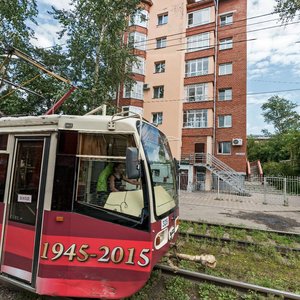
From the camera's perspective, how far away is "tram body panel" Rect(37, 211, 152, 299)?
3.23m

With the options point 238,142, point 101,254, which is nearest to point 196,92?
point 238,142

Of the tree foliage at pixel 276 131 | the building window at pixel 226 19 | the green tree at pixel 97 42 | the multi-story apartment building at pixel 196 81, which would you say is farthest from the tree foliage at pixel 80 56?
the tree foliage at pixel 276 131

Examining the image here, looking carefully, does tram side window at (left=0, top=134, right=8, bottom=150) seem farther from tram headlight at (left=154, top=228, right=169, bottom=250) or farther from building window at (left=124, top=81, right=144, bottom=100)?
building window at (left=124, top=81, right=144, bottom=100)

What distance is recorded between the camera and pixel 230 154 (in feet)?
80.5

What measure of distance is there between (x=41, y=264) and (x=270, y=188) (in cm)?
1665

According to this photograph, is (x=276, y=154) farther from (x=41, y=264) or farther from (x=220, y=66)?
(x=41, y=264)

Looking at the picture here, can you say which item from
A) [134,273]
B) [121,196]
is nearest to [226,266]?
[134,273]

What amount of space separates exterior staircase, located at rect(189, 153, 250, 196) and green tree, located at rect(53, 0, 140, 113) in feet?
38.1

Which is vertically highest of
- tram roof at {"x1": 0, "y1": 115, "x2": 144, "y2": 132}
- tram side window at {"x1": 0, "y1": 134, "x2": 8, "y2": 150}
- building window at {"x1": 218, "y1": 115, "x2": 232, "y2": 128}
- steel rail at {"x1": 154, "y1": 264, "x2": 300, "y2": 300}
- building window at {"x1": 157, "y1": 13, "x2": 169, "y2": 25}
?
Result: building window at {"x1": 157, "y1": 13, "x2": 169, "y2": 25}

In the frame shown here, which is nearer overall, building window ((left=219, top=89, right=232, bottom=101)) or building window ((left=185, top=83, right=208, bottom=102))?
building window ((left=219, top=89, right=232, bottom=101))

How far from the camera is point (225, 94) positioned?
84.2ft

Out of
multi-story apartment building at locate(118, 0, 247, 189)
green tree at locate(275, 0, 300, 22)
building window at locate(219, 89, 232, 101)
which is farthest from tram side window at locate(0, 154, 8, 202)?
building window at locate(219, 89, 232, 101)

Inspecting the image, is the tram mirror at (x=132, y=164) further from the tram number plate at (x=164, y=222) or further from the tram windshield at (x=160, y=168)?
the tram number plate at (x=164, y=222)

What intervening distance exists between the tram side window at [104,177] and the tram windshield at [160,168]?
33 centimetres
